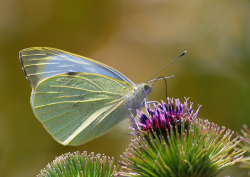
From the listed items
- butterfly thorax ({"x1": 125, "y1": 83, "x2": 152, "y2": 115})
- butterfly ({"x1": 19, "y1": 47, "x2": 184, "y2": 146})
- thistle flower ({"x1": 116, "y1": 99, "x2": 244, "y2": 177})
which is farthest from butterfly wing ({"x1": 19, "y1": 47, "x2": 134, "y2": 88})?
thistle flower ({"x1": 116, "y1": 99, "x2": 244, "y2": 177})

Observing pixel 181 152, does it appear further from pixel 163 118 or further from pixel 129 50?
pixel 129 50

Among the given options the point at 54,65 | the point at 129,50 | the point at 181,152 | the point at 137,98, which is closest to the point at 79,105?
the point at 54,65

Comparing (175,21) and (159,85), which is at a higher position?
(175,21)

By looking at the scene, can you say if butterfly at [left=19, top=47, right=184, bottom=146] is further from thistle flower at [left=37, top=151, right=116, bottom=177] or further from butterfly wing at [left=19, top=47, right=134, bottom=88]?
thistle flower at [left=37, top=151, right=116, bottom=177]

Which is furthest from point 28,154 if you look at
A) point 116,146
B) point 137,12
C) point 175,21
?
point 175,21

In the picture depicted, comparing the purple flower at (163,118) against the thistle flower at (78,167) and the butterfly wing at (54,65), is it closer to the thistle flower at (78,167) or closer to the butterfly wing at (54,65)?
the thistle flower at (78,167)

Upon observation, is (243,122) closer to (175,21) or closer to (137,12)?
(175,21)
